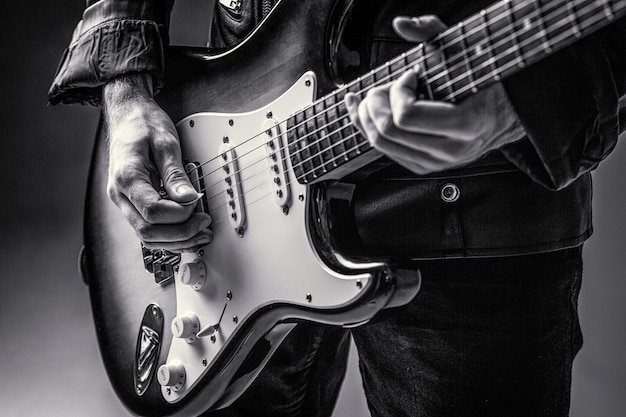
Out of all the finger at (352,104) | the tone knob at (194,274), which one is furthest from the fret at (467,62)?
the tone knob at (194,274)

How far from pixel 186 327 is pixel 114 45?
48 cm

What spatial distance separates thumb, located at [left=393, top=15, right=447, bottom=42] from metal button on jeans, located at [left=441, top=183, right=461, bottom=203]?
0.78 ft

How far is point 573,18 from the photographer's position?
56 centimetres

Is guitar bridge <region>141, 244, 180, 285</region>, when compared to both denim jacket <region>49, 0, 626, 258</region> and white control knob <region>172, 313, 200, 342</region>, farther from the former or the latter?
denim jacket <region>49, 0, 626, 258</region>

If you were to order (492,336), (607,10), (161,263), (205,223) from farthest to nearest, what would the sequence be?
(161,263) < (205,223) < (492,336) < (607,10)

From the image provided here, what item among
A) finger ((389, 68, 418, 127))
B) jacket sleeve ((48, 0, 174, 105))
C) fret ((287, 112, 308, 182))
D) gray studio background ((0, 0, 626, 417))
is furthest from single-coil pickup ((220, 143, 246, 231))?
gray studio background ((0, 0, 626, 417))

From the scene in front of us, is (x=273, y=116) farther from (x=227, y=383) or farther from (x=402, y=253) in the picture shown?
(x=227, y=383)

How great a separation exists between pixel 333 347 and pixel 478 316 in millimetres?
350

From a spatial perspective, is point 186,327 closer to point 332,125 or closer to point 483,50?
point 332,125

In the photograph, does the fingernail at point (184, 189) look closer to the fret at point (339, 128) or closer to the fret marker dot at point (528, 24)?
the fret at point (339, 128)

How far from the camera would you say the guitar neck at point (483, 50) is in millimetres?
560

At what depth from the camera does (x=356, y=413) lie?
1.82m

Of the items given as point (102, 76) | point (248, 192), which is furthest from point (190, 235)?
point (102, 76)

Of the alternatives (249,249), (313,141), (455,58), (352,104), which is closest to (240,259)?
(249,249)
